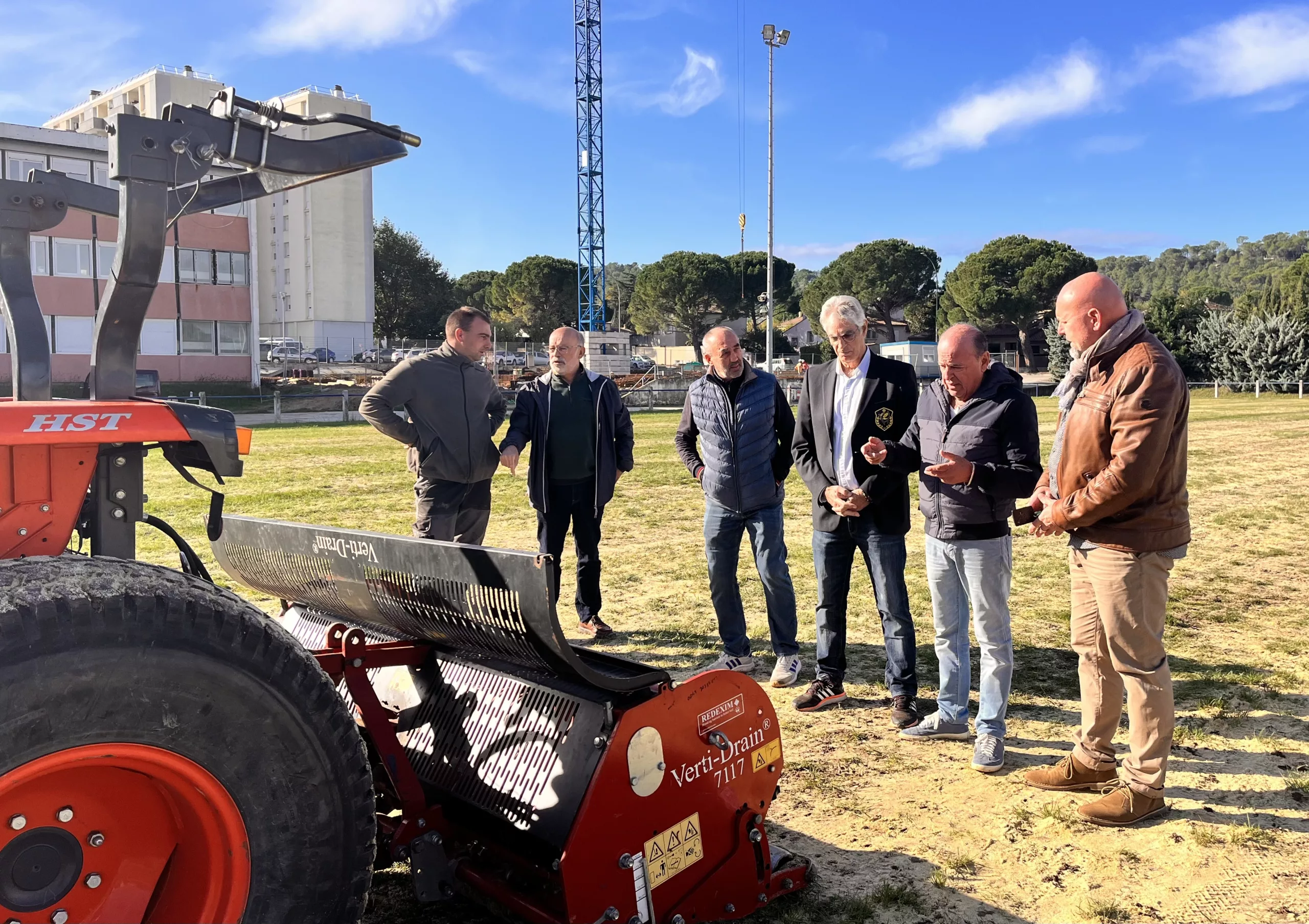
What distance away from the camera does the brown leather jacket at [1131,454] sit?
3604 millimetres

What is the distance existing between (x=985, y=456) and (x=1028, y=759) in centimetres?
148

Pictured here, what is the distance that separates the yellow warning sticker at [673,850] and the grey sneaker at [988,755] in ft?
6.42

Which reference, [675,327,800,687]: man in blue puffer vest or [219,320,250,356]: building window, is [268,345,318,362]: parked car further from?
[675,327,800,687]: man in blue puffer vest

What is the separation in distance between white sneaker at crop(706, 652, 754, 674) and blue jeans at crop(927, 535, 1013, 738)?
138cm

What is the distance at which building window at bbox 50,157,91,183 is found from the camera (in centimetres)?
303

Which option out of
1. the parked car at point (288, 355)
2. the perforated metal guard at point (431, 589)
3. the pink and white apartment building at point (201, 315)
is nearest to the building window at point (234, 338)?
the pink and white apartment building at point (201, 315)

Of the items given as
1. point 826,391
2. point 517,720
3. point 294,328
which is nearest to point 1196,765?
point 826,391

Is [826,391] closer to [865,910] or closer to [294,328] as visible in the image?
[865,910]

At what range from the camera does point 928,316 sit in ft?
286

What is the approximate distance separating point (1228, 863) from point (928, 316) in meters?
88.0

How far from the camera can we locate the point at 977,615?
14.6ft

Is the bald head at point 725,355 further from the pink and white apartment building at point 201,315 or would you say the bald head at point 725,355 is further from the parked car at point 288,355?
the parked car at point 288,355

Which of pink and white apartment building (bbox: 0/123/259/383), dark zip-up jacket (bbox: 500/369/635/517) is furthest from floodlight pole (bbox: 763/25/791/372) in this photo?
dark zip-up jacket (bbox: 500/369/635/517)

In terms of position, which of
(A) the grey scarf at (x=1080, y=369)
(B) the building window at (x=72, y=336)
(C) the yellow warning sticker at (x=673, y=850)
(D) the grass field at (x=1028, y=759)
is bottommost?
(D) the grass field at (x=1028, y=759)
